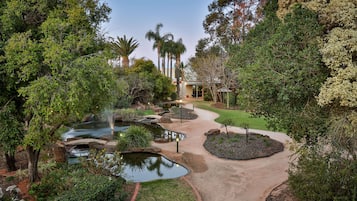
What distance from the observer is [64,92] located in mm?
5297

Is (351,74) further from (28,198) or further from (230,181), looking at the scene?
(28,198)

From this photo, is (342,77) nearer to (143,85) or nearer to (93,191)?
(93,191)

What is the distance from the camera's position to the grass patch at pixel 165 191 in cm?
702

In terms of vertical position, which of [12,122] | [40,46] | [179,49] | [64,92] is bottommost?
[12,122]

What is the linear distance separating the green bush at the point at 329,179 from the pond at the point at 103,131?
9.19m

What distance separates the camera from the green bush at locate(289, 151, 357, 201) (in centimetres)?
520

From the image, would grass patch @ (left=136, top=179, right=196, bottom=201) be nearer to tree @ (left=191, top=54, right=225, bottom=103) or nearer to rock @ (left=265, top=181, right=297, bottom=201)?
rock @ (left=265, top=181, right=297, bottom=201)

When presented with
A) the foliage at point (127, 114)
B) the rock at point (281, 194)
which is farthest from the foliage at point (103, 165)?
the foliage at point (127, 114)

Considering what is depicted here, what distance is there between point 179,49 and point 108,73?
36145mm

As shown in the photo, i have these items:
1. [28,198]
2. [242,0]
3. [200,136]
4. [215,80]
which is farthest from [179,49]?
[28,198]

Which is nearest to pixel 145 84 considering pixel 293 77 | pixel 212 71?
pixel 212 71

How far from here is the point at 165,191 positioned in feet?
24.4

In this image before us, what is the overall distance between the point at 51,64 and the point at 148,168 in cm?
610

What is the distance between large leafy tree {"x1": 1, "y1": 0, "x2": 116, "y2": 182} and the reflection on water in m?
3.48
